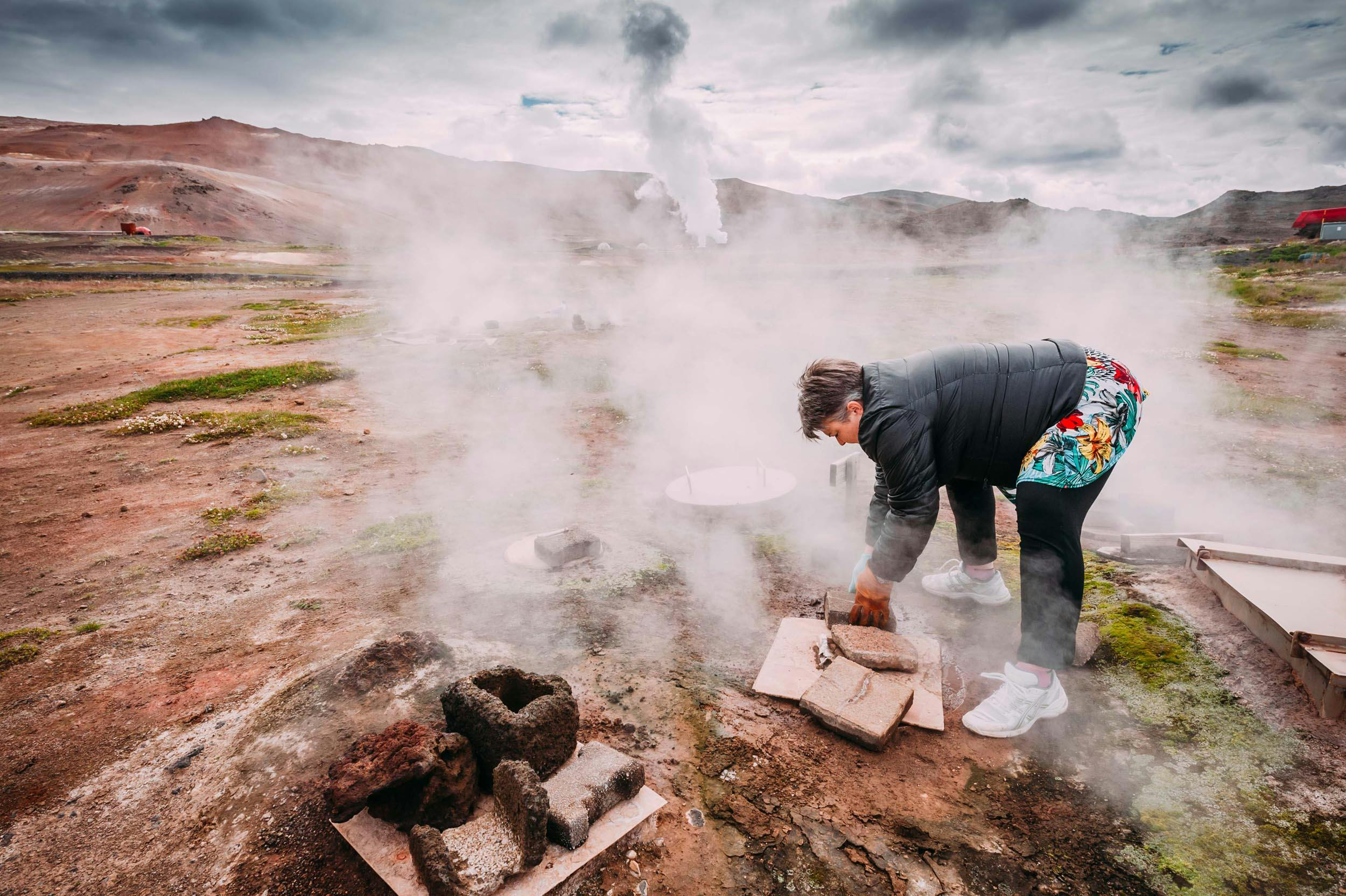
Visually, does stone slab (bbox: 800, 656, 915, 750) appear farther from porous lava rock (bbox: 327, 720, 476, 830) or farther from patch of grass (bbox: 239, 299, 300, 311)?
patch of grass (bbox: 239, 299, 300, 311)

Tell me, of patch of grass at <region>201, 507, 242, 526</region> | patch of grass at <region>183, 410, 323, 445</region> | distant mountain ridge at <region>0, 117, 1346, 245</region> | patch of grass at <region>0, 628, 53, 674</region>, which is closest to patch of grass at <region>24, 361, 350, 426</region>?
patch of grass at <region>183, 410, 323, 445</region>

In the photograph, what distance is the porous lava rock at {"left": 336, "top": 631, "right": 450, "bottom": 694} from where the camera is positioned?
2682mm

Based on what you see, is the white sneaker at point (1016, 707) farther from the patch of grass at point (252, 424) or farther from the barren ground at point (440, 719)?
the patch of grass at point (252, 424)

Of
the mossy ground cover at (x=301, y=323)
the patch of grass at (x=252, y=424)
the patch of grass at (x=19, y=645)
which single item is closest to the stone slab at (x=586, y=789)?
the patch of grass at (x=19, y=645)

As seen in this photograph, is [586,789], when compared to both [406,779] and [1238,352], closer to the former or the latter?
[406,779]

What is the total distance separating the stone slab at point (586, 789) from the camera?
190 cm

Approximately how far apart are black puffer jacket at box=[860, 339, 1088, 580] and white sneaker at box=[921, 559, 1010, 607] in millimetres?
1108

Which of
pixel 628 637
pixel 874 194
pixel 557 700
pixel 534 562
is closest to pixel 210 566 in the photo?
pixel 534 562

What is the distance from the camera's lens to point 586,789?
6.61ft

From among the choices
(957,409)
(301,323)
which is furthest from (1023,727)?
(301,323)

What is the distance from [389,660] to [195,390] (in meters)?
6.99

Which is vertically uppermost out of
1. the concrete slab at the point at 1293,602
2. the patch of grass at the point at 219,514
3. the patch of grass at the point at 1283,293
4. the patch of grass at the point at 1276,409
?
the patch of grass at the point at 1283,293

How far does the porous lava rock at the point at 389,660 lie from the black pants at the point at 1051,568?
2.45 meters

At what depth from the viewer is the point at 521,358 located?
32.3ft
